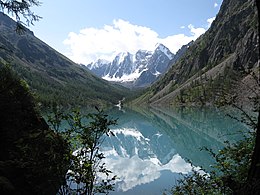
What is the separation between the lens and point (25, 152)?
6406mm

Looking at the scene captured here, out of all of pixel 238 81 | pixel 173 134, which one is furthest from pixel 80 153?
pixel 173 134

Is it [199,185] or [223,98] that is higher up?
[223,98]

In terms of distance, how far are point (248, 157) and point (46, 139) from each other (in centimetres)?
537

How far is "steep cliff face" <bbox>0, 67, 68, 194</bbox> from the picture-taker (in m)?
6.20

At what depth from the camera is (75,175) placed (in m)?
6.38

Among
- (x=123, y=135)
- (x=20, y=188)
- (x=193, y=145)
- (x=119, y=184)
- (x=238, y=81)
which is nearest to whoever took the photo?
(x=238, y=81)

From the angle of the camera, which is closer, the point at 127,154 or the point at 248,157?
the point at 248,157

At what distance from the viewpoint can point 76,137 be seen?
659 cm

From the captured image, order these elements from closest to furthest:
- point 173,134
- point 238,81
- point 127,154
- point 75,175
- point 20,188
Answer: point 75,175 → point 238,81 → point 20,188 → point 127,154 → point 173,134

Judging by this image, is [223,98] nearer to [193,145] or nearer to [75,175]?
[75,175]

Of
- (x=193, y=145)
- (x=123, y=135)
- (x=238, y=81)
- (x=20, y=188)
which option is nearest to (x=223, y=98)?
(x=238, y=81)

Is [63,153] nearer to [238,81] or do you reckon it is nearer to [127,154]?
[238,81]

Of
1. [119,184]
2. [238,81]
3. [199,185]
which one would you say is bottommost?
[199,185]

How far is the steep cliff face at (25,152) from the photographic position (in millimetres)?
6203
